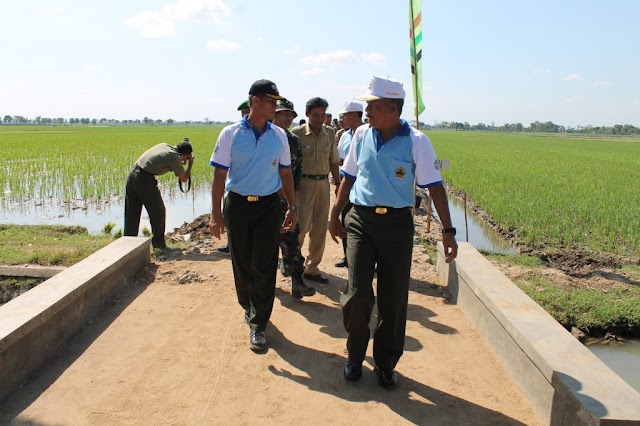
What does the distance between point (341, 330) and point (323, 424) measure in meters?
1.24

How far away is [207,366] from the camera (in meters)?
3.10

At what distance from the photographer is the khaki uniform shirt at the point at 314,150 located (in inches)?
180

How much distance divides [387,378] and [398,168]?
1195mm

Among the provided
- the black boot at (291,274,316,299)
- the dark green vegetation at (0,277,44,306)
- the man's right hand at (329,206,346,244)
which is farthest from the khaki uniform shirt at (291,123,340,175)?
the dark green vegetation at (0,277,44,306)

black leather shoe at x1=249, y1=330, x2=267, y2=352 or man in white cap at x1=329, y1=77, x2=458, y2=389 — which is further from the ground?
man in white cap at x1=329, y1=77, x2=458, y2=389

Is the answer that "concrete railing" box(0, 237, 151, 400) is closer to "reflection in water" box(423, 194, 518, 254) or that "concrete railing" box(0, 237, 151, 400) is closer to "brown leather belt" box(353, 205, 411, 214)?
"brown leather belt" box(353, 205, 411, 214)

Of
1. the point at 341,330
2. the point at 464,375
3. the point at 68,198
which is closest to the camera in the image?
the point at 464,375

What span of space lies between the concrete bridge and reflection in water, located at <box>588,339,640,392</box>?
3.92ft

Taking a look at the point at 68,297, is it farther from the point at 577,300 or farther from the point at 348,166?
the point at 577,300

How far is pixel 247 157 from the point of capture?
324 centimetres

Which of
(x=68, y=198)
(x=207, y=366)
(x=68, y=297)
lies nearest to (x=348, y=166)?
(x=207, y=366)

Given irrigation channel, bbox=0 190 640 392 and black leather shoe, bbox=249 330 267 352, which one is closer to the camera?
black leather shoe, bbox=249 330 267 352

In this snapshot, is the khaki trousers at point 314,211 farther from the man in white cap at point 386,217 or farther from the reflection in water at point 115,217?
the reflection in water at point 115,217

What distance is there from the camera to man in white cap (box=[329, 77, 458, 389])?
271 cm
